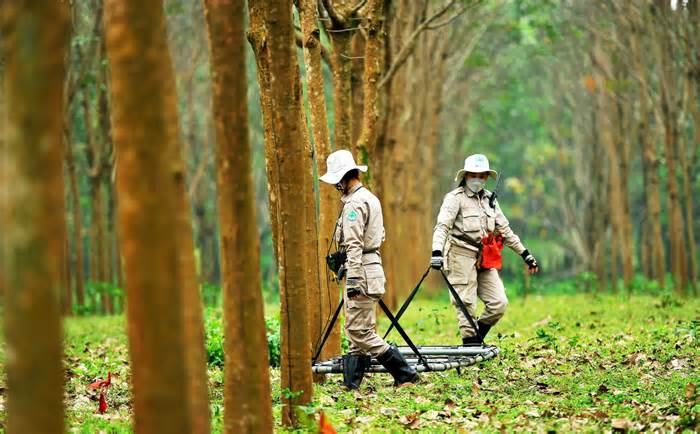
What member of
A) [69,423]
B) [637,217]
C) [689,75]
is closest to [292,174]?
[69,423]

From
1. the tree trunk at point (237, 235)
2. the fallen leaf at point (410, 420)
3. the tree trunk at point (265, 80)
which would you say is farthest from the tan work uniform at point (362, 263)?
the tree trunk at point (237, 235)

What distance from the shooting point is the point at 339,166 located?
962 centimetres

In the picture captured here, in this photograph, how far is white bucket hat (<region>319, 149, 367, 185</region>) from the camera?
957cm

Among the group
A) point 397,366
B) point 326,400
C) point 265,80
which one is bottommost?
point 326,400

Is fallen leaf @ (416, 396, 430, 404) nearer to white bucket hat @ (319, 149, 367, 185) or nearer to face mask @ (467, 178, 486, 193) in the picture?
white bucket hat @ (319, 149, 367, 185)

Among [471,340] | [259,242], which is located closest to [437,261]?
[471,340]

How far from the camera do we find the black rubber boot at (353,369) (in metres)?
9.66

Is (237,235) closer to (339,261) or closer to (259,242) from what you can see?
(259,242)

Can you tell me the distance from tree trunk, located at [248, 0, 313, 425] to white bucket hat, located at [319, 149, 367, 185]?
93.7 inches

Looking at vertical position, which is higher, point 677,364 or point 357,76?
point 357,76

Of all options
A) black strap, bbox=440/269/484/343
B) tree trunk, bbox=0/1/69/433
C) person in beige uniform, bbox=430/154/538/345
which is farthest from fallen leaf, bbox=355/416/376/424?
tree trunk, bbox=0/1/69/433

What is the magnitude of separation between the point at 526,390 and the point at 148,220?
598cm

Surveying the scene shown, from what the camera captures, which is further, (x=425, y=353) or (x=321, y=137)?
(x=321, y=137)

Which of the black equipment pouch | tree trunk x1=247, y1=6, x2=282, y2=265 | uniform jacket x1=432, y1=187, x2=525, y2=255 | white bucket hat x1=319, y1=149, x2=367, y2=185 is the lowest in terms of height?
the black equipment pouch
